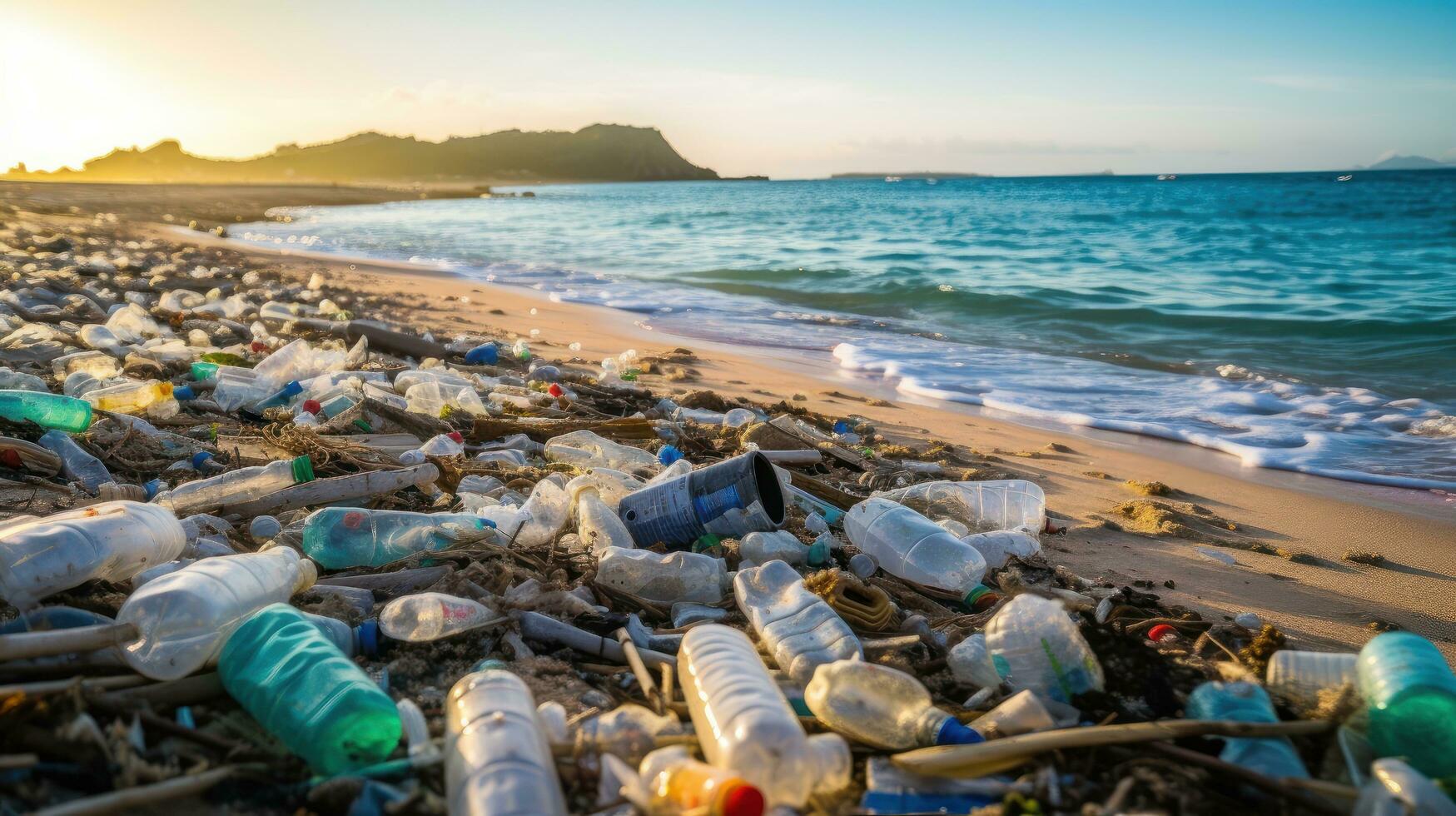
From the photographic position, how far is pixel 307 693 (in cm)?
141

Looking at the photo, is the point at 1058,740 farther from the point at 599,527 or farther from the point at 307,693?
the point at 599,527

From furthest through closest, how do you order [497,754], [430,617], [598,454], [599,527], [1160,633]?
1. [598,454]
2. [599,527]
3. [1160,633]
4. [430,617]
5. [497,754]

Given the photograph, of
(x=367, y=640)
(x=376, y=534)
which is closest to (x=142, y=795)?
(x=367, y=640)

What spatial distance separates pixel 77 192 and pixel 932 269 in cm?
3280

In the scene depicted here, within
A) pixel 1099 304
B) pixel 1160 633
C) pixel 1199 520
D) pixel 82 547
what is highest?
pixel 82 547

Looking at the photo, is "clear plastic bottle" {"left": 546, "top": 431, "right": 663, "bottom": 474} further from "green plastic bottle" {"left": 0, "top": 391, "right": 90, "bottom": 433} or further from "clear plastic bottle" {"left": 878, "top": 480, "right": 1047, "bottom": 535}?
"green plastic bottle" {"left": 0, "top": 391, "right": 90, "bottom": 433}

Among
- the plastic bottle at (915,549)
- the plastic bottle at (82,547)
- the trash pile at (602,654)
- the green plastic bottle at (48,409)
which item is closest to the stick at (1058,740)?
the trash pile at (602,654)

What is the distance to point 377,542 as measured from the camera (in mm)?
2311

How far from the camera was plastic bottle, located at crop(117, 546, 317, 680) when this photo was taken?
1.52 metres

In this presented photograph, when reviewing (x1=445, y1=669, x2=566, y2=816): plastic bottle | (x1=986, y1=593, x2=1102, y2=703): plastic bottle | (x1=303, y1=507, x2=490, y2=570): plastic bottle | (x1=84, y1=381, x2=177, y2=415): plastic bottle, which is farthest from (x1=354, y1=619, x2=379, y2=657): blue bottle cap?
(x1=84, y1=381, x2=177, y2=415): plastic bottle

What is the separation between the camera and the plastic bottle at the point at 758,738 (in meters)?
1.28

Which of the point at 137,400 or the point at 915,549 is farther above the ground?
the point at 137,400

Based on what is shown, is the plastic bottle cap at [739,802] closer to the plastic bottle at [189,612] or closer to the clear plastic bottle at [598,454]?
the plastic bottle at [189,612]

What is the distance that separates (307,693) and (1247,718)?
168cm
